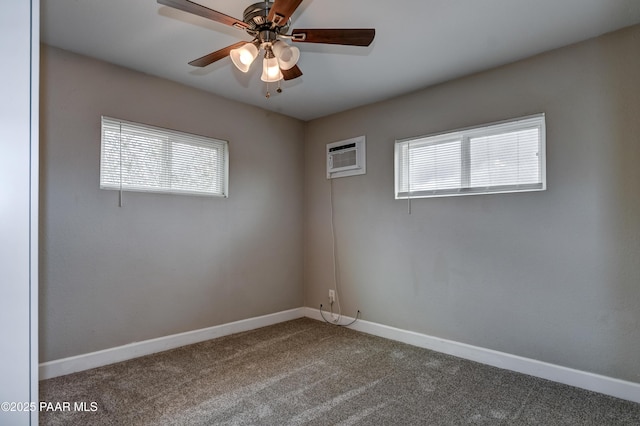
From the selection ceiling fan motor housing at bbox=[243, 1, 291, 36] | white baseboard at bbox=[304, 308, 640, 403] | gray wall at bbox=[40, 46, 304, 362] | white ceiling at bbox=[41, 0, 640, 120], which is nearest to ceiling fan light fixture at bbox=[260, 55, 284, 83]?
ceiling fan motor housing at bbox=[243, 1, 291, 36]

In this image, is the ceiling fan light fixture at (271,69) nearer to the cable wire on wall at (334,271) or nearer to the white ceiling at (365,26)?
the white ceiling at (365,26)

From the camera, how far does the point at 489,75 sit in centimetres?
288

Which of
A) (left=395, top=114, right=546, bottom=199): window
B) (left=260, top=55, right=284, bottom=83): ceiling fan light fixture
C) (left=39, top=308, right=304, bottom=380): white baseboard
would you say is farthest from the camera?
(left=395, top=114, right=546, bottom=199): window

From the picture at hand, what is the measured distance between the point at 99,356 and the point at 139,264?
2.45ft

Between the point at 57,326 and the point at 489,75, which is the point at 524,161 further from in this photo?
the point at 57,326

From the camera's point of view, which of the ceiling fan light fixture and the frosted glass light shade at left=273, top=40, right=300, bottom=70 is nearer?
the frosted glass light shade at left=273, top=40, right=300, bottom=70

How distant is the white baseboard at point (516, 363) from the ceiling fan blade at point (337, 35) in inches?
98.8

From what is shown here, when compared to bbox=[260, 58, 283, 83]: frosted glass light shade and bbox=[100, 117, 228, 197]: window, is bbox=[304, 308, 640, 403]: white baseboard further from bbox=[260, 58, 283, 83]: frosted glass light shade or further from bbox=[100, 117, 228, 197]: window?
bbox=[260, 58, 283, 83]: frosted glass light shade

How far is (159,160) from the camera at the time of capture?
311 centimetres

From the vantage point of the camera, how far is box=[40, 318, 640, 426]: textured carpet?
2.02 meters

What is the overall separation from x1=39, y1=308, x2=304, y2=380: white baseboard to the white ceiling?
231cm

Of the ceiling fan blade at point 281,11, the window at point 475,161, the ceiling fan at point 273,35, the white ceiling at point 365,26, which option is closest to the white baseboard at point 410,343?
the window at point 475,161

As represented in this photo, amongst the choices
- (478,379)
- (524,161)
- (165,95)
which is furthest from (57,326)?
(524,161)

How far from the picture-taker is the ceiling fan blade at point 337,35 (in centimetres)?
177
